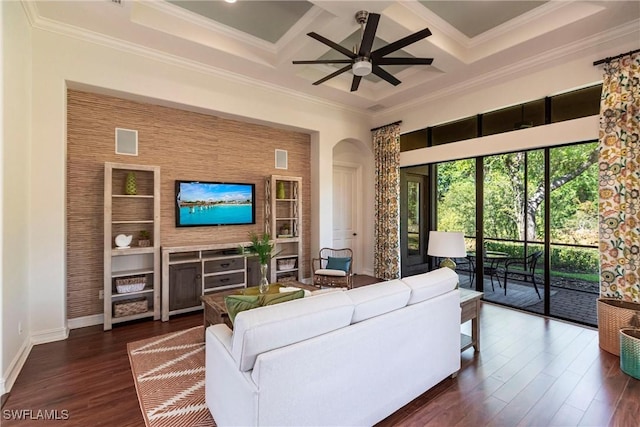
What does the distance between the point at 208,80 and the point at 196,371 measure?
378cm

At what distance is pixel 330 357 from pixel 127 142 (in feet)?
12.9

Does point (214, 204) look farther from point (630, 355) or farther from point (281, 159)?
point (630, 355)

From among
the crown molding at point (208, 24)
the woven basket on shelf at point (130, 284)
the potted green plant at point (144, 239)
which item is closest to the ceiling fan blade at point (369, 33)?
the crown molding at point (208, 24)

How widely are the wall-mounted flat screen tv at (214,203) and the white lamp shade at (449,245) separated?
10.1 feet

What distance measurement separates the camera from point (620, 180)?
3324mm

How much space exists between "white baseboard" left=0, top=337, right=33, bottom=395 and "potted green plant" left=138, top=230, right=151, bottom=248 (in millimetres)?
1408

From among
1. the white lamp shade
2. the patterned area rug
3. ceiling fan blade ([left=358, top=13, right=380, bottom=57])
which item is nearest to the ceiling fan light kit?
ceiling fan blade ([left=358, top=13, right=380, bottom=57])

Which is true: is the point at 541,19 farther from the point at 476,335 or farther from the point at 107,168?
the point at 107,168

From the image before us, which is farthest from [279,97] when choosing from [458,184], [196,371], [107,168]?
[196,371]

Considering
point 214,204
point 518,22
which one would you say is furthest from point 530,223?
point 214,204

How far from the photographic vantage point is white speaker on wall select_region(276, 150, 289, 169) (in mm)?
5480

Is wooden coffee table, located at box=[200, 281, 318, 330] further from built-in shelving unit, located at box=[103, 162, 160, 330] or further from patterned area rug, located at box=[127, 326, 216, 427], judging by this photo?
built-in shelving unit, located at box=[103, 162, 160, 330]

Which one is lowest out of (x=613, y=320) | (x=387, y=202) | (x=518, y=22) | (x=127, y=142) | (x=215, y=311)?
(x=613, y=320)

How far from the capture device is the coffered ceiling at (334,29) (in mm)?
3178
